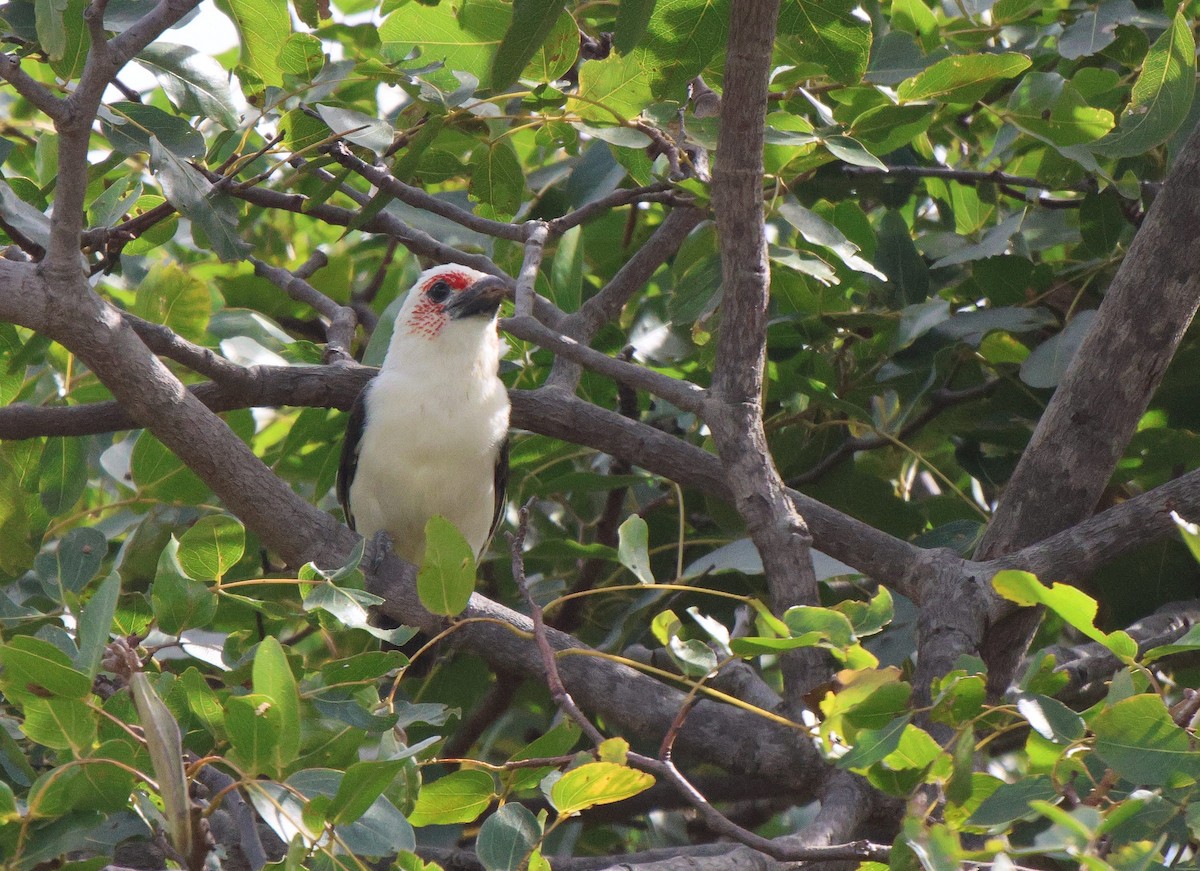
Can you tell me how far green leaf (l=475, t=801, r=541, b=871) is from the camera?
196 cm

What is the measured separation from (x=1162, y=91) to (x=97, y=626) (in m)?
2.18

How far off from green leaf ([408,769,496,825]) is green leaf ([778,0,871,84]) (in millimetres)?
1675

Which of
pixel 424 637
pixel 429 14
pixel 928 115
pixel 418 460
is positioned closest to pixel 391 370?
pixel 418 460

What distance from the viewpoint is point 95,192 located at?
371 cm

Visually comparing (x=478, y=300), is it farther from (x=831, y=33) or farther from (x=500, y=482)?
(x=831, y=33)

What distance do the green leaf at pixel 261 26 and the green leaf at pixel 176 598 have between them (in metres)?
1.30

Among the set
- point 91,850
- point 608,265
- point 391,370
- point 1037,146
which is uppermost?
point 1037,146

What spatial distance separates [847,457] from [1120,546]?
105 centimetres

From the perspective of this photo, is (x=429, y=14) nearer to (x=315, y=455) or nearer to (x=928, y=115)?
(x=928, y=115)

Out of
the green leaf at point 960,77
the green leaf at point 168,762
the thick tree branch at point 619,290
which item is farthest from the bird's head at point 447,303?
the green leaf at point 168,762

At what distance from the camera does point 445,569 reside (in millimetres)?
2107

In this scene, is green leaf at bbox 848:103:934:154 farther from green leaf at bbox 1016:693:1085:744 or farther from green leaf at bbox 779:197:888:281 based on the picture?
green leaf at bbox 1016:693:1085:744

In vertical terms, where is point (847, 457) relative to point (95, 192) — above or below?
below

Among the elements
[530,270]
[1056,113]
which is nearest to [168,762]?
[530,270]
